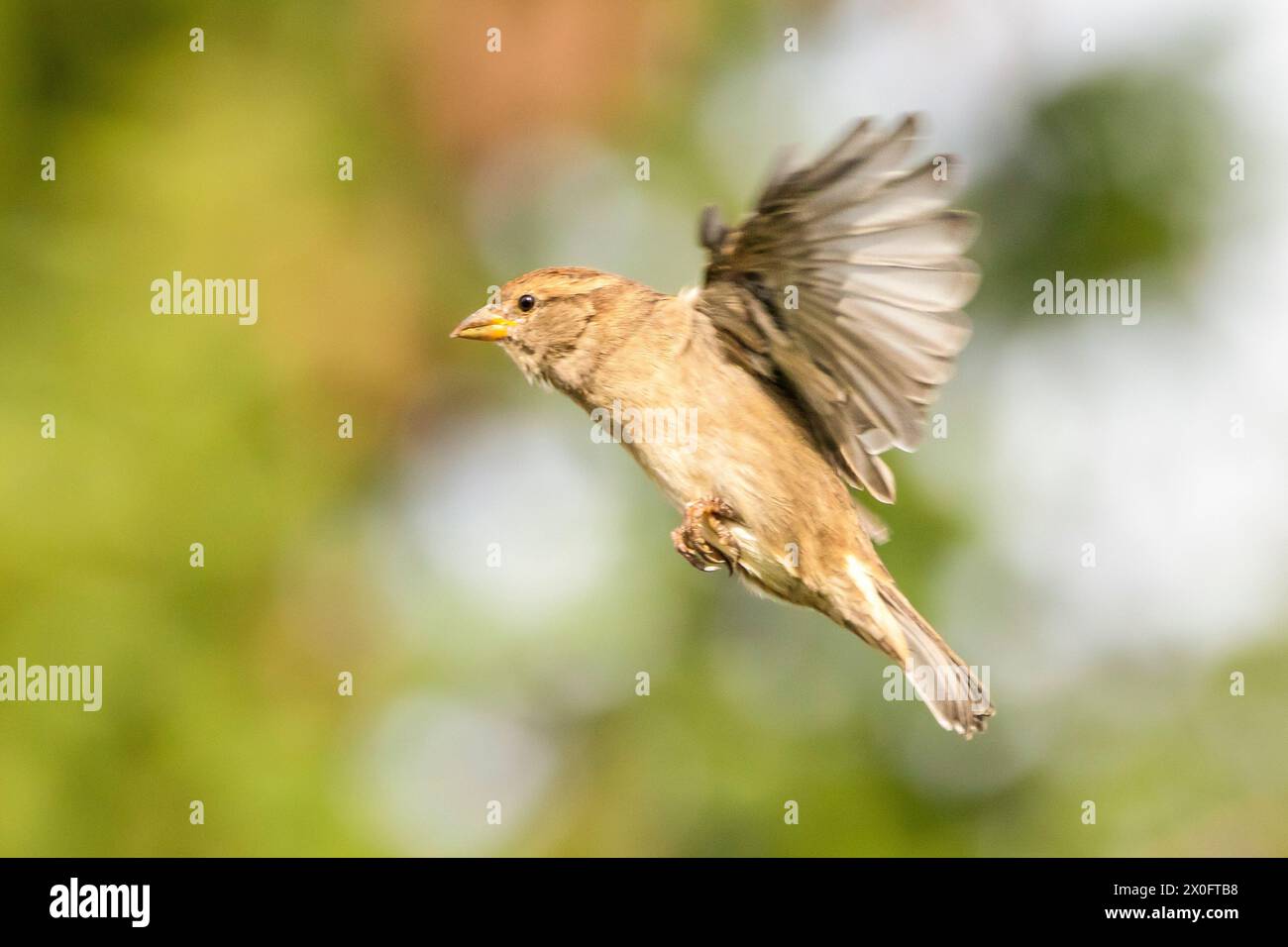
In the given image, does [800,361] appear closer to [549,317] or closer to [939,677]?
[549,317]

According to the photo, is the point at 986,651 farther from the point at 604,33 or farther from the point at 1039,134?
the point at 604,33

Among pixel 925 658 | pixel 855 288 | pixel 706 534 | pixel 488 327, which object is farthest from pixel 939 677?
pixel 488 327

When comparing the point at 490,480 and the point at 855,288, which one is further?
the point at 490,480

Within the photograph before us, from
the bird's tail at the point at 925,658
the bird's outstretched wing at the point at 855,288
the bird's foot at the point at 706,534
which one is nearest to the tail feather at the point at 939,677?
the bird's tail at the point at 925,658

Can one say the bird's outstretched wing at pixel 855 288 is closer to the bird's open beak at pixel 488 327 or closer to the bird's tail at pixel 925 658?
the bird's tail at pixel 925 658

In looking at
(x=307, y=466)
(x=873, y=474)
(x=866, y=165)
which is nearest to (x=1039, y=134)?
(x=307, y=466)
